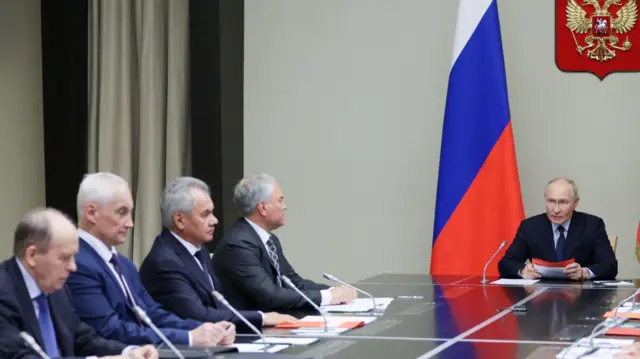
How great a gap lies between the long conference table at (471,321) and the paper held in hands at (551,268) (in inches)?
4.8

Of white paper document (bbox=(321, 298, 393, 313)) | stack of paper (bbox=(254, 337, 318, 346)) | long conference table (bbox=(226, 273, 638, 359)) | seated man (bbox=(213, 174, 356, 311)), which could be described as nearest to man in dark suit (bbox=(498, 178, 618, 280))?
long conference table (bbox=(226, 273, 638, 359))

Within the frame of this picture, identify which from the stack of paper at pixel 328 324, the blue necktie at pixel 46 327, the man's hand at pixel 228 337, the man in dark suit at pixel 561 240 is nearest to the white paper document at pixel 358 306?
the stack of paper at pixel 328 324

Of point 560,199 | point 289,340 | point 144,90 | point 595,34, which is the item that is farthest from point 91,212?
point 595,34

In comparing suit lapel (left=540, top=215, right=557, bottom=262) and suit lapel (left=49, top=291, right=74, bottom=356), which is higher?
suit lapel (left=49, top=291, right=74, bottom=356)

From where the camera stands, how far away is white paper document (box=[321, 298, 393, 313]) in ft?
16.3

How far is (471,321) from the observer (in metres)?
4.64

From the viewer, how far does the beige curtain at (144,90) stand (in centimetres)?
807

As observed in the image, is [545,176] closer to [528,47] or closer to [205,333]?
[528,47]

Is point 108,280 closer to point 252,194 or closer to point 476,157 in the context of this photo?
point 252,194

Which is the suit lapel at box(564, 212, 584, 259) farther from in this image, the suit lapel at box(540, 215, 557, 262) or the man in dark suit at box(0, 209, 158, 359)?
the man in dark suit at box(0, 209, 158, 359)

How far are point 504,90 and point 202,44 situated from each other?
6.89ft

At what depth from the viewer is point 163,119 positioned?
816 cm

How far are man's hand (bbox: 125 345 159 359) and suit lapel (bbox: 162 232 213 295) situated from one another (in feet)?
3.72

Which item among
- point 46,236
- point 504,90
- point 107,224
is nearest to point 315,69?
point 504,90
